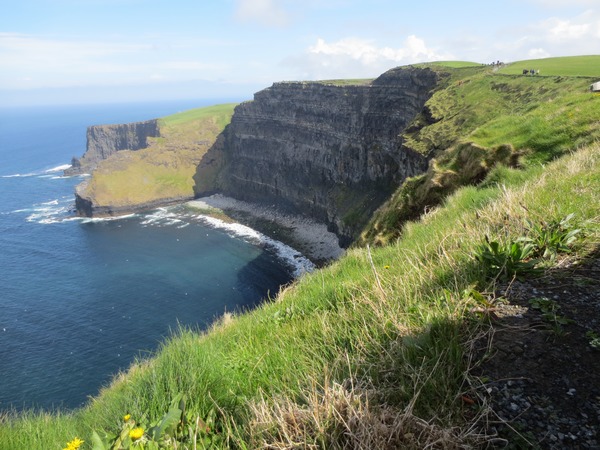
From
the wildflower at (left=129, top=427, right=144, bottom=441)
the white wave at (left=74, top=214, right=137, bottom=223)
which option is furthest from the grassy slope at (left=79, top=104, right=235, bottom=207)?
the wildflower at (left=129, top=427, right=144, bottom=441)

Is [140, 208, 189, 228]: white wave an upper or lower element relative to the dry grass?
lower

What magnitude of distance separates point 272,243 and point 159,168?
6962cm

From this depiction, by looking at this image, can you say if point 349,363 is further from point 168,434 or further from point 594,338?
point 594,338

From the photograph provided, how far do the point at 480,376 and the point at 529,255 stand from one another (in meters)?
2.53

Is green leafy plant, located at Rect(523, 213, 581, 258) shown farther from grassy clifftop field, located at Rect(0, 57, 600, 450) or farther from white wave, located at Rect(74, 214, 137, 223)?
white wave, located at Rect(74, 214, 137, 223)

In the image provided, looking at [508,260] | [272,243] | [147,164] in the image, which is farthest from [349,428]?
[147,164]

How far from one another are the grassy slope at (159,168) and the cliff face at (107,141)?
65.9 feet

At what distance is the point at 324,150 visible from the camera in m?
106

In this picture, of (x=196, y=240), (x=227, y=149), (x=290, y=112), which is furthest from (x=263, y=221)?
(x=227, y=149)

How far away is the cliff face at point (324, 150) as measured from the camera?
269 feet

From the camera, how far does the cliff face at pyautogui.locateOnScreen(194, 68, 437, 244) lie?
81.9 meters

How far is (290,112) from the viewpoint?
390 feet

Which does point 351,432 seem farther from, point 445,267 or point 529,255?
point 529,255

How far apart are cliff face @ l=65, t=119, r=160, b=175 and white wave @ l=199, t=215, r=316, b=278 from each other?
93589mm
